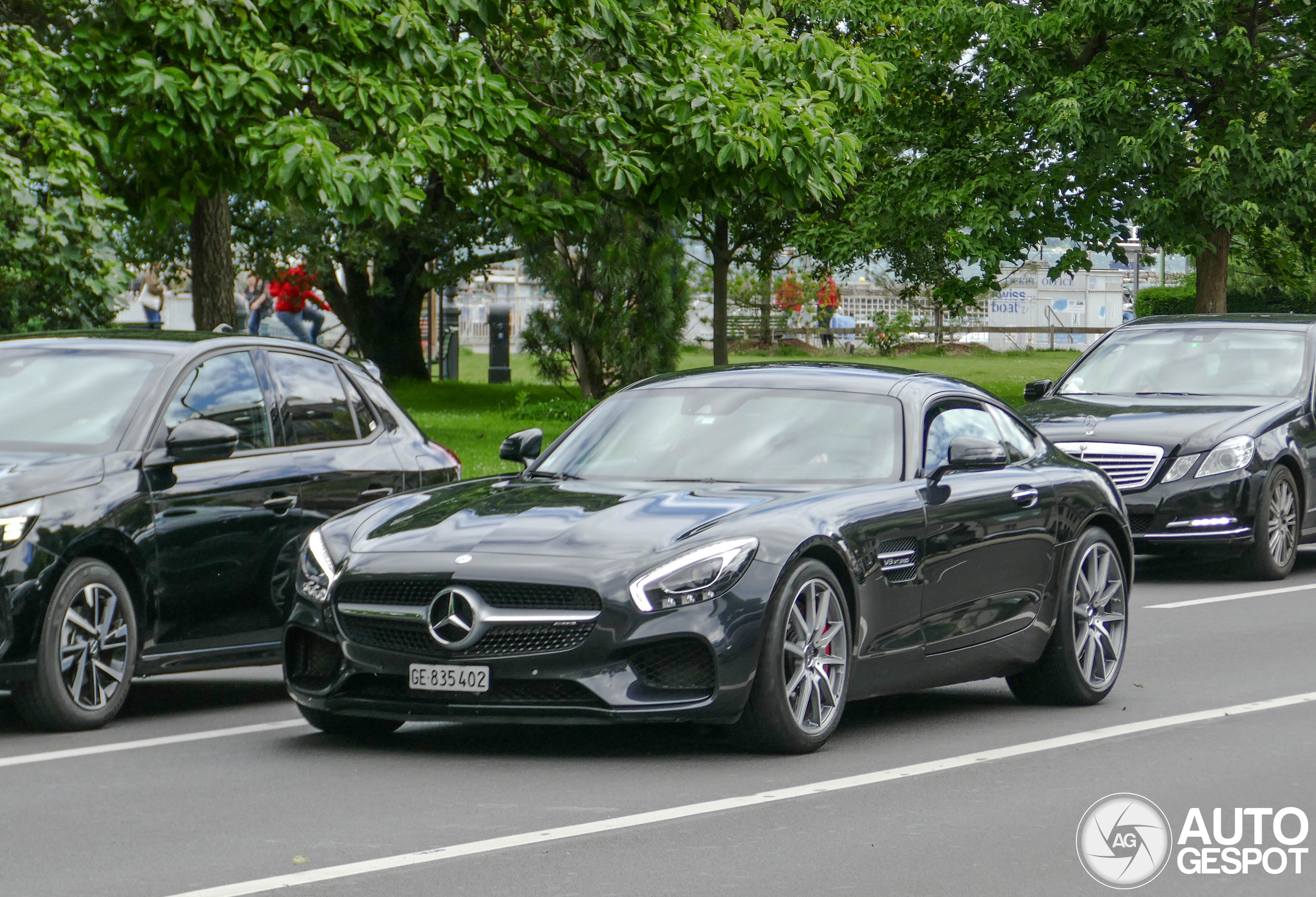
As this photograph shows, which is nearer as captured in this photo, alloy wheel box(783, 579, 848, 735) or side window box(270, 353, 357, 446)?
alloy wheel box(783, 579, 848, 735)

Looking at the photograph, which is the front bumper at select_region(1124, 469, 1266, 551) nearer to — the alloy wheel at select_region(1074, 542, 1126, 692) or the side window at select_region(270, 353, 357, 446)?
the alloy wheel at select_region(1074, 542, 1126, 692)

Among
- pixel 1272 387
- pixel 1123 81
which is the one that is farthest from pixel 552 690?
pixel 1123 81

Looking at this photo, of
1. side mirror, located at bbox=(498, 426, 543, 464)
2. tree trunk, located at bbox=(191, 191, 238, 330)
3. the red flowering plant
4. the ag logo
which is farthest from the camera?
the red flowering plant

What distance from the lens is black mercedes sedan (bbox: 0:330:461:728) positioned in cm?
773

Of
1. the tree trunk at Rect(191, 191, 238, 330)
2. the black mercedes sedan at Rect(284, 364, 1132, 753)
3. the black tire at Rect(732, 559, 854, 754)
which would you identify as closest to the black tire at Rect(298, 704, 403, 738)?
the black mercedes sedan at Rect(284, 364, 1132, 753)

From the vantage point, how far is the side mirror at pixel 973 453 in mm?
7910

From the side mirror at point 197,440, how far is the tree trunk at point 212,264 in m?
9.49

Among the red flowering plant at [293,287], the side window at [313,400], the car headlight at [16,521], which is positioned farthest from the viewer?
the red flowering plant at [293,287]

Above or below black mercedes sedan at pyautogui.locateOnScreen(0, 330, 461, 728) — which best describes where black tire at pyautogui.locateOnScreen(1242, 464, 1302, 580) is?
below

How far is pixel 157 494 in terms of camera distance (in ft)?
27.1

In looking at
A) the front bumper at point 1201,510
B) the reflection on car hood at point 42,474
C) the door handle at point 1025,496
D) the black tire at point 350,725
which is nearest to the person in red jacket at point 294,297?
the front bumper at point 1201,510

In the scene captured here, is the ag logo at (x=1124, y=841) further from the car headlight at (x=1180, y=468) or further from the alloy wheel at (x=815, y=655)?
the car headlight at (x=1180, y=468)

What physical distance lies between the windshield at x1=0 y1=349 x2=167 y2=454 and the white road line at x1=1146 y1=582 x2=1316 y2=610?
6.69 meters

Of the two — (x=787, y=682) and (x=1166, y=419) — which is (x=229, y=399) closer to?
(x=787, y=682)
